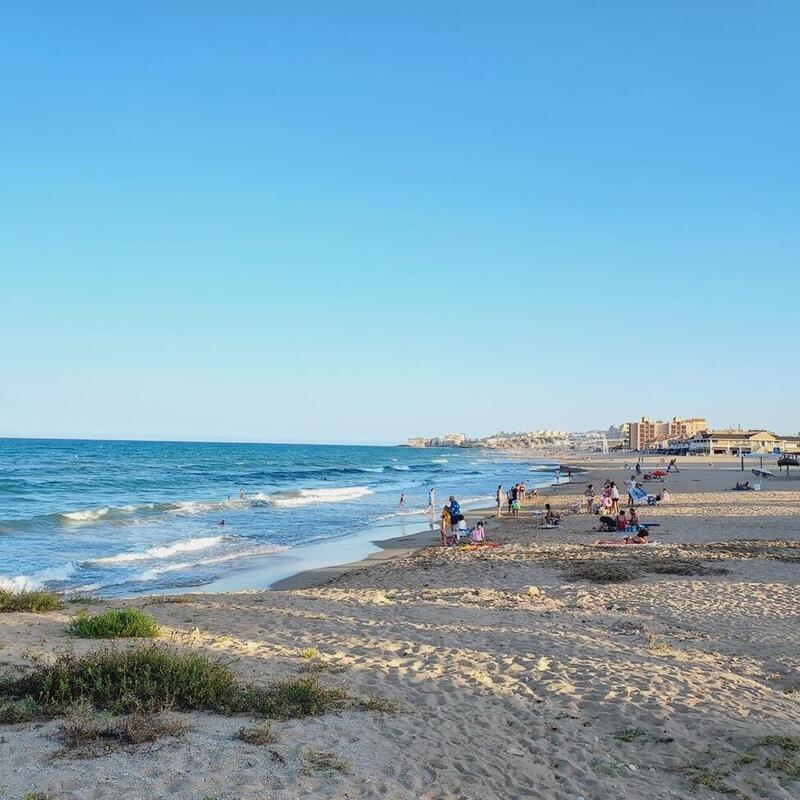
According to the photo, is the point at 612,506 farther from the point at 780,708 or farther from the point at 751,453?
the point at 751,453

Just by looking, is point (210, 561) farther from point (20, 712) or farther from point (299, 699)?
point (20, 712)

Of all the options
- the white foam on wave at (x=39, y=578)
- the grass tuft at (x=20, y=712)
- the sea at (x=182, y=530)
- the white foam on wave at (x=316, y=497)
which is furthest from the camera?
the white foam on wave at (x=316, y=497)

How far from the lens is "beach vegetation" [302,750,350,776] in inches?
187

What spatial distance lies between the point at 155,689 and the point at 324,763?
172 centimetres

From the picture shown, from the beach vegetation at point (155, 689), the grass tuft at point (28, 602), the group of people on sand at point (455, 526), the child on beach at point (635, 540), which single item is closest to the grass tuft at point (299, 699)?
the beach vegetation at point (155, 689)

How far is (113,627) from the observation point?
8445mm

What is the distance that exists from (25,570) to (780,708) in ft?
54.5

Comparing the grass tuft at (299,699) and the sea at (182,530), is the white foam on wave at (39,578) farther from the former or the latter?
the grass tuft at (299,699)

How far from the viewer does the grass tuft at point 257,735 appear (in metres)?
5.09

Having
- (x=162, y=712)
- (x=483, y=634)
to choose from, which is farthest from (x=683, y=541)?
(x=162, y=712)

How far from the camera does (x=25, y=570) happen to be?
56.9 ft

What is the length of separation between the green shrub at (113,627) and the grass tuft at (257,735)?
3.65m

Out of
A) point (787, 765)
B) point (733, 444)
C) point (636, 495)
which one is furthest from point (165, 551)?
point (733, 444)

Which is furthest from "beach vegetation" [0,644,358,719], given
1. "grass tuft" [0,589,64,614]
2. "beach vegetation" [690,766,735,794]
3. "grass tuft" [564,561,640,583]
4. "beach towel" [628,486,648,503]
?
"beach towel" [628,486,648,503]
